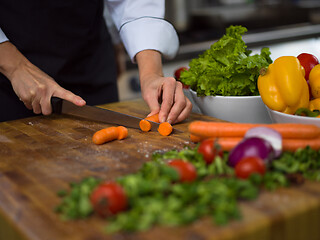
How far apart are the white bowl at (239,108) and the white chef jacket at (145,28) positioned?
0.42 m

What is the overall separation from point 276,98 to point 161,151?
42cm

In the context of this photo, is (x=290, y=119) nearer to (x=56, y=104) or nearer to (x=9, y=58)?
(x=56, y=104)

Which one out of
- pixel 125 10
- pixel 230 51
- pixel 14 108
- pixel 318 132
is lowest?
pixel 14 108

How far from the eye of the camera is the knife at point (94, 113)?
1.56 m

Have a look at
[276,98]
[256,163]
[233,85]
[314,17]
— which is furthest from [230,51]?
[314,17]

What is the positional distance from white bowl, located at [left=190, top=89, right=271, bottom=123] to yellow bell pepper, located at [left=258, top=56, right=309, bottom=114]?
157mm

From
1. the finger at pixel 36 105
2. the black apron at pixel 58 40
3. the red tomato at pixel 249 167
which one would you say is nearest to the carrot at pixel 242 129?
the red tomato at pixel 249 167

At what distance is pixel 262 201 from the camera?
3.03 ft

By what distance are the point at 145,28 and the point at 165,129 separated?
0.66 metres

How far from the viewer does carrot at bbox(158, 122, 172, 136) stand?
1454mm

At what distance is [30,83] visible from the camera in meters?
1.64

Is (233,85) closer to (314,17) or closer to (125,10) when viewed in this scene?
(125,10)

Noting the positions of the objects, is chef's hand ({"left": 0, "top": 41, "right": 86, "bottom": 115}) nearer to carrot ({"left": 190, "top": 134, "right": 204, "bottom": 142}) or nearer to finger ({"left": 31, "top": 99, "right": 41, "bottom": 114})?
finger ({"left": 31, "top": 99, "right": 41, "bottom": 114})

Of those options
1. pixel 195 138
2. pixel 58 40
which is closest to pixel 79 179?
pixel 195 138
